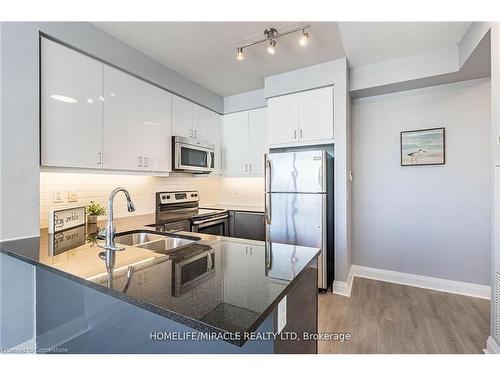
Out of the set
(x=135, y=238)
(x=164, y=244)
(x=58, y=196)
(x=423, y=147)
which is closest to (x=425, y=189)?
(x=423, y=147)

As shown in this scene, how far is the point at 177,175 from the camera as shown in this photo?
11.0 ft

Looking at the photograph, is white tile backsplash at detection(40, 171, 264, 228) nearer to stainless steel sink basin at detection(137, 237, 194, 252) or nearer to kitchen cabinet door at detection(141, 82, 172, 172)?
kitchen cabinet door at detection(141, 82, 172, 172)

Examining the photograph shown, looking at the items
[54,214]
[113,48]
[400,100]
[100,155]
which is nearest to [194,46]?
[113,48]

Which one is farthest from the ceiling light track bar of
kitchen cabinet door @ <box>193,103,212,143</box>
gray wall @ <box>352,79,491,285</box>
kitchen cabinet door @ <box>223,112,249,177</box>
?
gray wall @ <box>352,79,491,285</box>

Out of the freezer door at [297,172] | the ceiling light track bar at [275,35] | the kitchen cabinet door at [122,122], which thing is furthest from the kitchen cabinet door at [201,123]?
the ceiling light track bar at [275,35]

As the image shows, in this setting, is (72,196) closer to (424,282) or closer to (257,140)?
(257,140)

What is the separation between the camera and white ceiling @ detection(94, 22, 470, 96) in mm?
2096

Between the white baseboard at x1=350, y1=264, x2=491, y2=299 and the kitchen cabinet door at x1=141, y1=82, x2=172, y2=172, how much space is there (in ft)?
9.18

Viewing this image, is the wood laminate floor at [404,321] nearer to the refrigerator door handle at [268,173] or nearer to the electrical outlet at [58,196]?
the refrigerator door handle at [268,173]

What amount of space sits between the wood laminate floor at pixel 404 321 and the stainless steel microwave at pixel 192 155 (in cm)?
214

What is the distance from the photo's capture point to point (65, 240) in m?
1.59

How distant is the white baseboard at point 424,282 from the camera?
262 cm

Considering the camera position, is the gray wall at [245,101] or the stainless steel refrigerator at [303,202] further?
the gray wall at [245,101]
